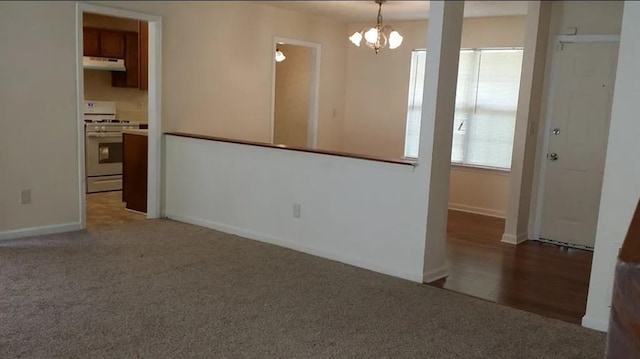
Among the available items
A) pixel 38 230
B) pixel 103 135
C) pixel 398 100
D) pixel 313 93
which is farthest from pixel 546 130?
pixel 103 135

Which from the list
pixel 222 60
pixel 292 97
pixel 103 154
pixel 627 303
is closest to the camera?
pixel 627 303

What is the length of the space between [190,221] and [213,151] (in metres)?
0.77

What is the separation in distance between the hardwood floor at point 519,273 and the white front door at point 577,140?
29cm

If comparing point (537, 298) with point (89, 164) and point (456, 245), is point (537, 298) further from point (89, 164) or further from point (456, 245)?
point (89, 164)

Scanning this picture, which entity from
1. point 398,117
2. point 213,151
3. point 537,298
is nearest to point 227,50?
point 213,151

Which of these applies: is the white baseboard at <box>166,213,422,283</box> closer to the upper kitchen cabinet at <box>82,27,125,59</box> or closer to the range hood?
the range hood


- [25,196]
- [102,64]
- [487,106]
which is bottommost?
[25,196]

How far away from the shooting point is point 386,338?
9.80ft

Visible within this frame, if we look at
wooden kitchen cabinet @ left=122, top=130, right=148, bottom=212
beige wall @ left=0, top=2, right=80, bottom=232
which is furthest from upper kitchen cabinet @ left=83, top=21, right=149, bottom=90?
beige wall @ left=0, top=2, right=80, bottom=232

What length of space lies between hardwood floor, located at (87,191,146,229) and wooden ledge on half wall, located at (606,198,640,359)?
203 inches

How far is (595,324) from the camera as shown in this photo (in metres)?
3.26

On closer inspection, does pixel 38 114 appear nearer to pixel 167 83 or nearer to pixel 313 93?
pixel 167 83

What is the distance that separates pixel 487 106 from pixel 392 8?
1.63 meters

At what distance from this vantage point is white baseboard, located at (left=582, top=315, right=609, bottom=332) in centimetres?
324
